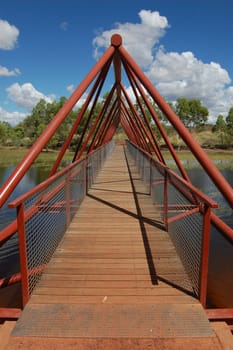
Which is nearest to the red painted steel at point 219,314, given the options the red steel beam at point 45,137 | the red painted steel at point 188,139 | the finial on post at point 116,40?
the red painted steel at point 188,139

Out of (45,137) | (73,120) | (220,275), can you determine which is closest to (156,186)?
(220,275)

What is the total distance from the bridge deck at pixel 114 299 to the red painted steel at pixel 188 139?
140cm

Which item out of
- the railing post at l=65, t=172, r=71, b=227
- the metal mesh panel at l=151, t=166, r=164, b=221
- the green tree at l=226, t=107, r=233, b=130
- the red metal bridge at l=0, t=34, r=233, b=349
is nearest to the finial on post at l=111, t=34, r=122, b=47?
the red metal bridge at l=0, t=34, r=233, b=349

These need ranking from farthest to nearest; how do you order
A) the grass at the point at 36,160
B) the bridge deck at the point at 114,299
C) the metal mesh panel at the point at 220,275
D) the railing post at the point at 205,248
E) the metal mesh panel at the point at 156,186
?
the grass at the point at 36,160 → the metal mesh panel at the point at 156,186 → the metal mesh panel at the point at 220,275 → the railing post at the point at 205,248 → the bridge deck at the point at 114,299

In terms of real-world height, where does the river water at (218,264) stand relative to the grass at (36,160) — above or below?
below

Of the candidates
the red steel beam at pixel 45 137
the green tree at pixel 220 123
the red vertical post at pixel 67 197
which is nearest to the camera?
the red steel beam at pixel 45 137

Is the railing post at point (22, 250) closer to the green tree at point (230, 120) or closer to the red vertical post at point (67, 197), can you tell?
the red vertical post at point (67, 197)

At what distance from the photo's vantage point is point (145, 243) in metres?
4.86

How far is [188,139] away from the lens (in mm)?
5102

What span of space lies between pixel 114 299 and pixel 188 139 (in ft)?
10.7

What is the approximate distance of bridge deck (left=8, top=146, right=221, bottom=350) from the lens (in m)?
→ 2.56

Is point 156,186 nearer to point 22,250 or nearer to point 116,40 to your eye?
point 116,40

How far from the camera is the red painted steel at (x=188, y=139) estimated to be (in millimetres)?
3869

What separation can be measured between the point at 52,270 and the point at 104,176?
8.44 m
